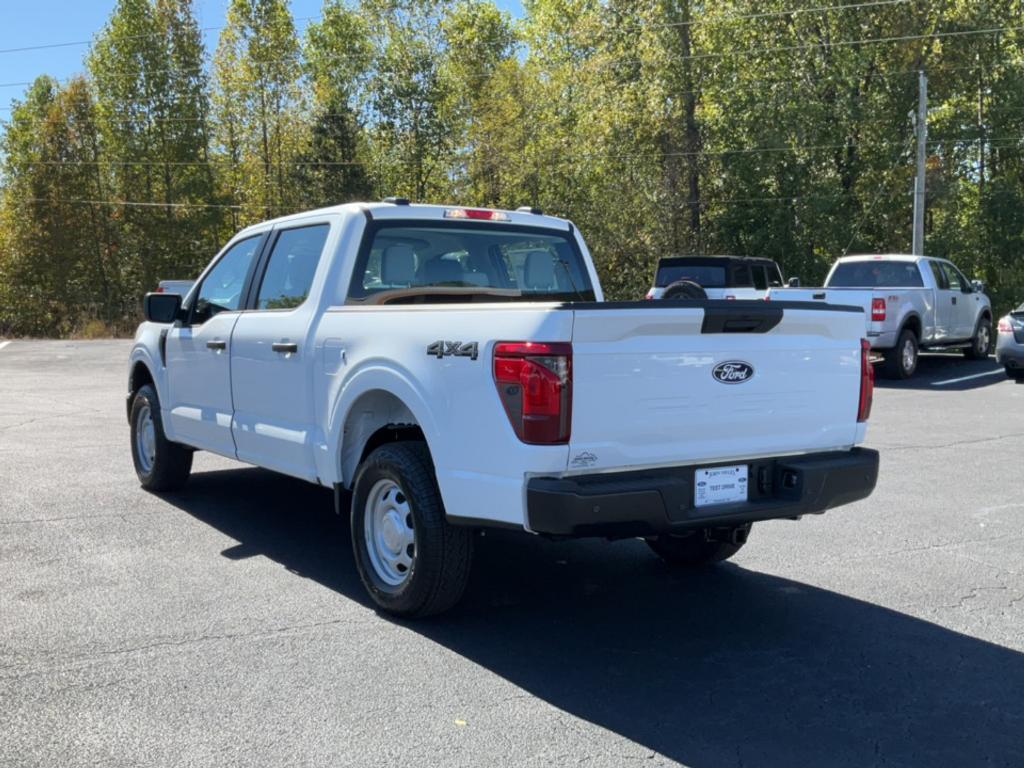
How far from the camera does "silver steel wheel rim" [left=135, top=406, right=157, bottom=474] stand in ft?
25.6

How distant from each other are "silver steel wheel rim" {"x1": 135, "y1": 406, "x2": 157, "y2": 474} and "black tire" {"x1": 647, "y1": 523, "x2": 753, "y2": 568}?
405 centimetres

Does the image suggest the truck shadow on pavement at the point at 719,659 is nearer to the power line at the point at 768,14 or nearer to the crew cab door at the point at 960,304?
the crew cab door at the point at 960,304

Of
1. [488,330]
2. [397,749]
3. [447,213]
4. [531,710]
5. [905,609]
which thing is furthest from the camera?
[447,213]

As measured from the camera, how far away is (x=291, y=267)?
6117 mm

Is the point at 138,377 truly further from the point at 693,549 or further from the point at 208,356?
the point at 693,549

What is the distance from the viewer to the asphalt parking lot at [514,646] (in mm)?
3572

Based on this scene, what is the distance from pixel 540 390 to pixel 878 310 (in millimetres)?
13442

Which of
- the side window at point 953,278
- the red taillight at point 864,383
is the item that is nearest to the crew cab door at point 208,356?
the red taillight at point 864,383

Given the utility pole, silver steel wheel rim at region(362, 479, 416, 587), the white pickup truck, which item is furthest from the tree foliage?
silver steel wheel rim at region(362, 479, 416, 587)

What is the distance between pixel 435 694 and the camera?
3.97 m

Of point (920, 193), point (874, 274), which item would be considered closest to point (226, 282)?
point (874, 274)

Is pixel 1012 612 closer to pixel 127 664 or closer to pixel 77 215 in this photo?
pixel 127 664

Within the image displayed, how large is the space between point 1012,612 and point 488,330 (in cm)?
301

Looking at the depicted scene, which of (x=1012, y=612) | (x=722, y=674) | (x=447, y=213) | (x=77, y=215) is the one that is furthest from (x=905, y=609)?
(x=77, y=215)
